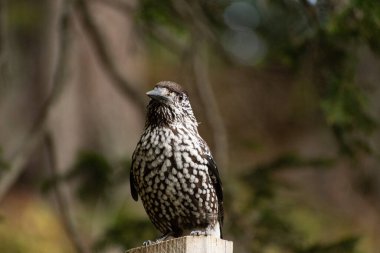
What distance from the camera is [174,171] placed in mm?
5621

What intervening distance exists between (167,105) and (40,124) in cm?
216

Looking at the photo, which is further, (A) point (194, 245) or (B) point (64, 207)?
(B) point (64, 207)

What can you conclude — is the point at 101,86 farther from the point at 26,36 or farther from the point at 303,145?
the point at 303,145

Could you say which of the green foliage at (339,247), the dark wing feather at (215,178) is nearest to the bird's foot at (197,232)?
the dark wing feather at (215,178)

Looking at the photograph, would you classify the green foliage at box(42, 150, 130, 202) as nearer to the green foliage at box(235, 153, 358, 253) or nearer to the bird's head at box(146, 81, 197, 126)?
the green foliage at box(235, 153, 358, 253)

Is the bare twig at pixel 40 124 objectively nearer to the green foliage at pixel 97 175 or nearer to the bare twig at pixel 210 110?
the green foliage at pixel 97 175

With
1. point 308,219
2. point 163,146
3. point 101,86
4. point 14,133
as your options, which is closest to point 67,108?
point 101,86

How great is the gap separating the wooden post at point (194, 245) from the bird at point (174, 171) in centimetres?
87

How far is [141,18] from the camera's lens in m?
8.07

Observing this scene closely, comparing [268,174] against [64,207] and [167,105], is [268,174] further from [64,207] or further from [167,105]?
[167,105]

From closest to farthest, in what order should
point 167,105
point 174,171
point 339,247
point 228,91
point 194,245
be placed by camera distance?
point 194,245 → point 174,171 → point 167,105 → point 339,247 → point 228,91

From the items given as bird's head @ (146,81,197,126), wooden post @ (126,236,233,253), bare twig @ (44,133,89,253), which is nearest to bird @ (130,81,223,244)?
bird's head @ (146,81,197,126)

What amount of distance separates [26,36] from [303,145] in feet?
17.7

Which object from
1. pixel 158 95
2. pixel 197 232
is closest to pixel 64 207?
pixel 158 95
